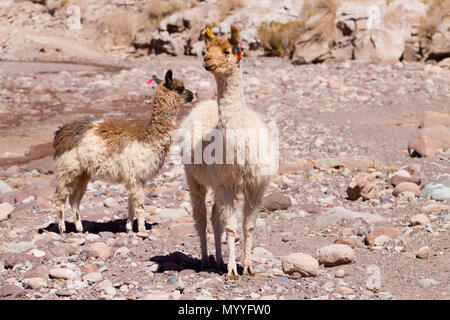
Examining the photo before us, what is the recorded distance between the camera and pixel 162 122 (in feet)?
25.8

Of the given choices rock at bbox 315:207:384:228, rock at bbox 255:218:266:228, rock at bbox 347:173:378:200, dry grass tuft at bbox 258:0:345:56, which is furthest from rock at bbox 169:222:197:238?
dry grass tuft at bbox 258:0:345:56

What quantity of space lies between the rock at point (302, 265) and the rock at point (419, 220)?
1.87 meters

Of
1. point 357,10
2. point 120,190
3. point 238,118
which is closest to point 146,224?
point 120,190

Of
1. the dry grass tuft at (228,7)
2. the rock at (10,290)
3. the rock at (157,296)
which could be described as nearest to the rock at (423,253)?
the rock at (157,296)

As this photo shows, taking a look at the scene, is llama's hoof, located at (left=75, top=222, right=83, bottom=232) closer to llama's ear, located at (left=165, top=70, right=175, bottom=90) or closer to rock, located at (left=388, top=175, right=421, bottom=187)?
llama's ear, located at (left=165, top=70, right=175, bottom=90)

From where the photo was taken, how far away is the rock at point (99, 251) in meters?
6.56

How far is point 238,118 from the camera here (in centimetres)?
536

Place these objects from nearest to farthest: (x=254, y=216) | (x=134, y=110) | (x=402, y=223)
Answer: (x=254, y=216) → (x=402, y=223) → (x=134, y=110)

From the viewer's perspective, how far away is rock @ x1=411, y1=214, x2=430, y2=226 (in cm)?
707

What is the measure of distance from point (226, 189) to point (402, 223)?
274cm

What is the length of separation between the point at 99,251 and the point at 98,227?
157 cm

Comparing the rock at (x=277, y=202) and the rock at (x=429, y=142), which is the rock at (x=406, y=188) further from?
the rock at (x=429, y=142)

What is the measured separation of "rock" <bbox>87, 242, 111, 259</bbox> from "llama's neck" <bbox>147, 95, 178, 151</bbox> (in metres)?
1.63

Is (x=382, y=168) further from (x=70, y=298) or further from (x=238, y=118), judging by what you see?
(x=70, y=298)
